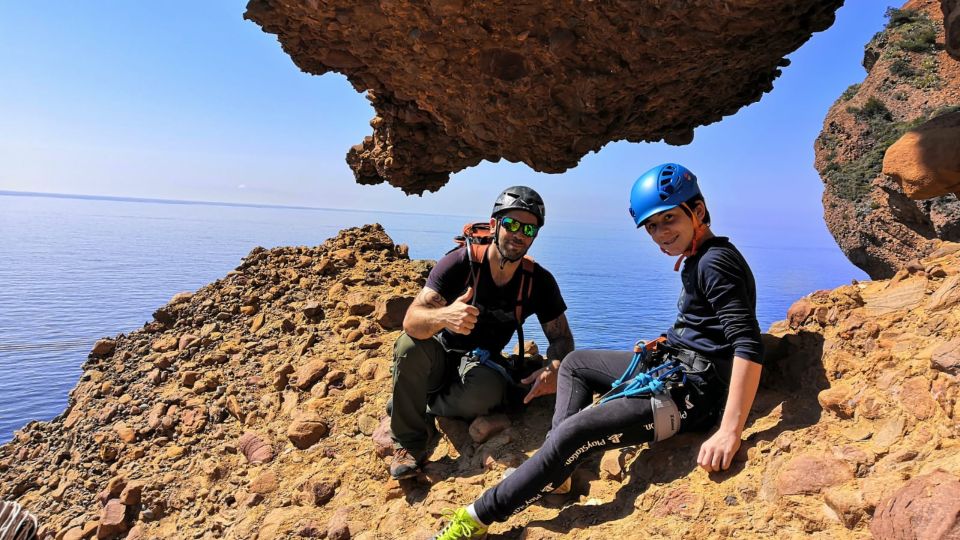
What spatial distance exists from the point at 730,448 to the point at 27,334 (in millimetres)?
43396

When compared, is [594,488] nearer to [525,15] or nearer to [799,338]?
[799,338]

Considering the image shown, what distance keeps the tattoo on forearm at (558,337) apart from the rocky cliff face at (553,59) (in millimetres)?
3086

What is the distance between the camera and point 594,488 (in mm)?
3453

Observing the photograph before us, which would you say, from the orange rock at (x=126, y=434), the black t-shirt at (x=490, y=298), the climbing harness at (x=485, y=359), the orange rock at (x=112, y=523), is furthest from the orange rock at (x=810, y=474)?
the orange rock at (x=126, y=434)

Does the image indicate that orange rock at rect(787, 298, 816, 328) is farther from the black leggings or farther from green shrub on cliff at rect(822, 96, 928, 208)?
green shrub on cliff at rect(822, 96, 928, 208)

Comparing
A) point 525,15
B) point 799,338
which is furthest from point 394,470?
point 525,15

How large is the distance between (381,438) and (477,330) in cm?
139

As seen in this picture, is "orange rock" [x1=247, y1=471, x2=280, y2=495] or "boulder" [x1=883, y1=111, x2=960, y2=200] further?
"orange rock" [x1=247, y1=471, x2=280, y2=495]

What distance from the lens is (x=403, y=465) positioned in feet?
13.6

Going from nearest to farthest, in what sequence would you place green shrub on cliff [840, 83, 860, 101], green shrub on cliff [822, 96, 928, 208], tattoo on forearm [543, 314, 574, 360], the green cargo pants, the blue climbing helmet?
1. the blue climbing helmet
2. the green cargo pants
3. tattoo on forearm [543, 314, 574, 360]
4. green shrub on cliff [822, 96, 928, 208]
5. green shrub on cliff [840, 83, 860, 101]

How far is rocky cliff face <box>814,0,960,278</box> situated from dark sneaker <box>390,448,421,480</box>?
6.00 meters

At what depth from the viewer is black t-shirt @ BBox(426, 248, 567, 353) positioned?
4117 mm

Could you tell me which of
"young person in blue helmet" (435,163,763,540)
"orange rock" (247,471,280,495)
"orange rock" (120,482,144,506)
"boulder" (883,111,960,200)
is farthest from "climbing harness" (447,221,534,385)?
"orange rock" (120,482,144,506)

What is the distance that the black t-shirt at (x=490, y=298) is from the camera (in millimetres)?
4117
